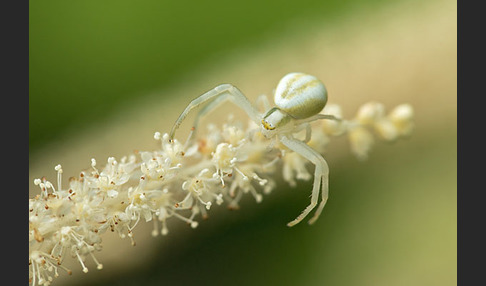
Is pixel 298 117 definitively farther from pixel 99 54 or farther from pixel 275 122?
pixel 99 54

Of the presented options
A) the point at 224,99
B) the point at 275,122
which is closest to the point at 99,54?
the point at 224,99

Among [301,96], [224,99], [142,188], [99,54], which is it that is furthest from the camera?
[99,54]

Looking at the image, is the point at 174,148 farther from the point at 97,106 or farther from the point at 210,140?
the point at 97,106

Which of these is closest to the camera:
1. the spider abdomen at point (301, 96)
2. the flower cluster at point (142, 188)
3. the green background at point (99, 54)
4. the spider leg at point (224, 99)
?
the flower cluster at point (142, 188)

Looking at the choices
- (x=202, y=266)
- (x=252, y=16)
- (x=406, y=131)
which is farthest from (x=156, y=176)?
(x=252, y=16)

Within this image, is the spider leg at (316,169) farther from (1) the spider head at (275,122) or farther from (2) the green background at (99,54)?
(2) the green background at (99,54)

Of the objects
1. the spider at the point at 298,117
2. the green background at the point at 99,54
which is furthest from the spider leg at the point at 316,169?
the green background at the point at 99,54
